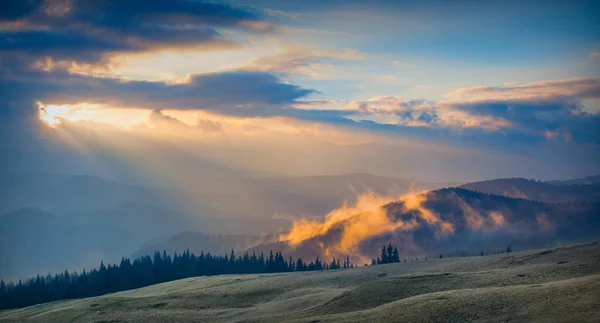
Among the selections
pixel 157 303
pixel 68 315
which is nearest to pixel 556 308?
pixel 157 303

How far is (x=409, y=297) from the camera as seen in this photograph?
99438 millimetres

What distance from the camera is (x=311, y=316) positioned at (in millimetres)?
102000

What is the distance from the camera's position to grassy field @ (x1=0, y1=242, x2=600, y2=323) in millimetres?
79188

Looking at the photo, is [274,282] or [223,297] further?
[274,282]

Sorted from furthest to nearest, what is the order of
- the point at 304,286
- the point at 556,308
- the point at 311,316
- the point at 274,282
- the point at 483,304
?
1. the point at 274,282
2. the point at 304,286
3. the point at 311,316
4. the point at 483,304
5. the point at 556,308

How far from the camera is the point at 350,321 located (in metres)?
89.6

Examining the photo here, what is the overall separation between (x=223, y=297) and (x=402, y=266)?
166 feet

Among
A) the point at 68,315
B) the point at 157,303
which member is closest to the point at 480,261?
the point at 157,303

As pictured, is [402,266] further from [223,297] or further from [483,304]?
[483,304]

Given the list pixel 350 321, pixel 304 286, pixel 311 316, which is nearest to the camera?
pixel 350 321

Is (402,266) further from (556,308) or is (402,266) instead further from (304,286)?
(556,308)

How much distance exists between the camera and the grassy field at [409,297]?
79.2 m

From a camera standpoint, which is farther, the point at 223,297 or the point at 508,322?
the point at 223,297

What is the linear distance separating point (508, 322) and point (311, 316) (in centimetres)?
3599
